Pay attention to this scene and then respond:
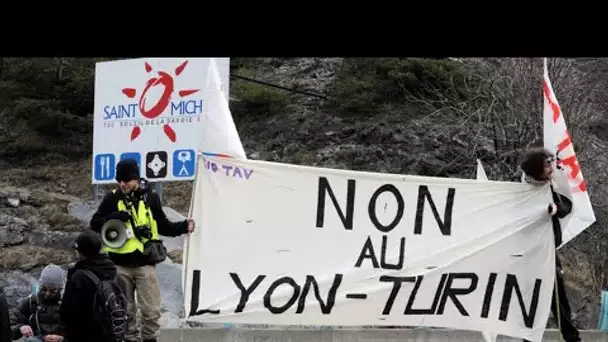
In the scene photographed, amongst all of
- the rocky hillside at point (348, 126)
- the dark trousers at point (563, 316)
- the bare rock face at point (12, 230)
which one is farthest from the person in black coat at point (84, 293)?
the bare rock face at point (12, 230)

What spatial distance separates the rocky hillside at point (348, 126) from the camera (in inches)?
805

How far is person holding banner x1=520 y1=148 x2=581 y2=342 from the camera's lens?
30.7 ft

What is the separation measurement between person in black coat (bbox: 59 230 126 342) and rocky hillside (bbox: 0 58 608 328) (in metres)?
9.50

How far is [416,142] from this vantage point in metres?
25.7

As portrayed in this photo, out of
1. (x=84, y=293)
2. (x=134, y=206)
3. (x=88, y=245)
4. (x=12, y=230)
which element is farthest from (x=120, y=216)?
(x=12, y=230)

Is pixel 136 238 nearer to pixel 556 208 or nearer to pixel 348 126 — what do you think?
pixel 556 208

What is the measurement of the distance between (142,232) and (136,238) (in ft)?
0.26

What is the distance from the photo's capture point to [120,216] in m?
9.31

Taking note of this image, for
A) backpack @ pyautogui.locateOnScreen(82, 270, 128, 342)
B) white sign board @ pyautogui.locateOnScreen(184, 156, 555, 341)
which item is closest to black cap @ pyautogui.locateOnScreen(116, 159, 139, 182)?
white sign board @ pyautogui.locateOnScreen(184, 156, 555, 341)
